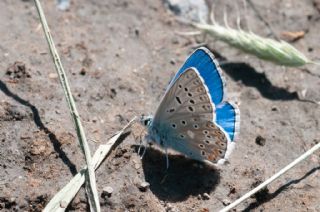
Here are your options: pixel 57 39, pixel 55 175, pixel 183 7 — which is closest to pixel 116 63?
pixel 57 39

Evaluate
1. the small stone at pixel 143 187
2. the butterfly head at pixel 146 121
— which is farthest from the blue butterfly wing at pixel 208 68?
the small stone at pixel 143 187

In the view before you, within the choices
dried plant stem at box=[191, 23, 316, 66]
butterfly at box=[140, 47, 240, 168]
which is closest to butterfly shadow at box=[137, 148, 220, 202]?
butterfly at box=[140, 47, 240, 168]

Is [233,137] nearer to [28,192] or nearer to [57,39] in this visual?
[28,192]

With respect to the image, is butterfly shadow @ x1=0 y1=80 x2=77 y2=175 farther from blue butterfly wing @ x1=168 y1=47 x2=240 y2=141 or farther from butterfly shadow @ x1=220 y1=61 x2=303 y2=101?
butterfly shadow @ x1=220 y1=61 x2=303 y2=101

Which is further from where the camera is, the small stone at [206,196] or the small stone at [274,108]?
the small stone at [274,108]

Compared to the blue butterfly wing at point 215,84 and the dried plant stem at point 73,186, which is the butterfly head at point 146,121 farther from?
the blue butterfly wing at point 215,84

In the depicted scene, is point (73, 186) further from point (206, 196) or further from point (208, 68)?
point (208, 68)

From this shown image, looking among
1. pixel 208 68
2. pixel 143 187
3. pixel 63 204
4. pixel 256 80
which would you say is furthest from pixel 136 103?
pixel 63 204

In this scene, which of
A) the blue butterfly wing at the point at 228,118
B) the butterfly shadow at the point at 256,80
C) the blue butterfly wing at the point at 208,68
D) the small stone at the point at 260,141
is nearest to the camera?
the blue butterfly wing at the point at 208,68
